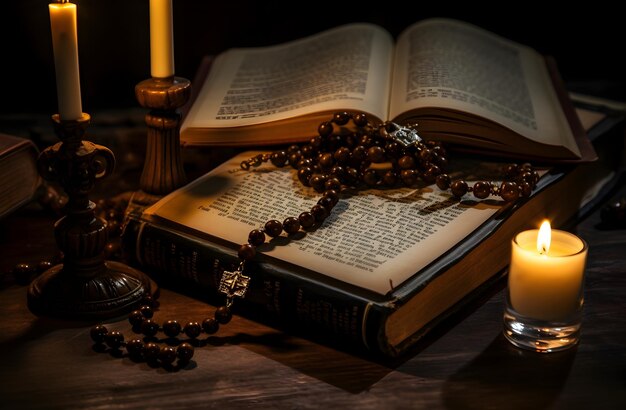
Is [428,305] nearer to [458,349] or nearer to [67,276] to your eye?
[458,349]

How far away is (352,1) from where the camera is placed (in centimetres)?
198

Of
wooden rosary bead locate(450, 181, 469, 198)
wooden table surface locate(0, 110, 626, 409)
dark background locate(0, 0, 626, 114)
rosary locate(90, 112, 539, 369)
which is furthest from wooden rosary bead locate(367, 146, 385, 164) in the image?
dark background locate(0, 0, 626, 114)

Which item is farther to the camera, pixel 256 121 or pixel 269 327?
pixel 256 121

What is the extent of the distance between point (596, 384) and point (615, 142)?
0.67 meters

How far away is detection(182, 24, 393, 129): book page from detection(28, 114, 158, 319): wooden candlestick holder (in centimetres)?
31

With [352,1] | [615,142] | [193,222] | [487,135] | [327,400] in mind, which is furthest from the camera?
[352,1]

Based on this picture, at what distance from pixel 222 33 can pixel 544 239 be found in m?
1.08

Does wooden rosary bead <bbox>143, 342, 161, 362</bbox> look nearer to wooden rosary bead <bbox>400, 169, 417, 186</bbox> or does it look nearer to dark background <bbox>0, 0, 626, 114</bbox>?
wooden rosary bead <bbox>400, 169, 417, 186</bbox>

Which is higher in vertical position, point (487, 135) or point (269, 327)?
point (487, 135)

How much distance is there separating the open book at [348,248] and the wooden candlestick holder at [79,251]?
8cm

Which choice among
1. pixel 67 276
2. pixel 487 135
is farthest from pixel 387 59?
pixel 67 276

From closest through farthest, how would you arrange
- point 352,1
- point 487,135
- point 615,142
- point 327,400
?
point 327,400 < point 487,135 < point 615,142 < point 352,1

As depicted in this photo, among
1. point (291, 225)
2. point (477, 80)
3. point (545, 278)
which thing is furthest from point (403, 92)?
point (545, 278)

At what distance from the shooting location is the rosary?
1072mm
